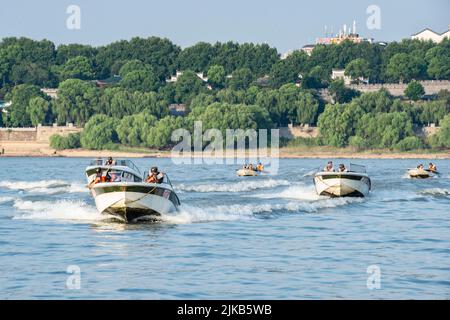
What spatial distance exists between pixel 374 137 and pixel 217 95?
30980mm

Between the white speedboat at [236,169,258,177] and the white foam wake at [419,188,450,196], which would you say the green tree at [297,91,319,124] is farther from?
the white foam wake at [419,188,450,196]

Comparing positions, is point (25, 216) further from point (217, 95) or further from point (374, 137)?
point (217, 95)

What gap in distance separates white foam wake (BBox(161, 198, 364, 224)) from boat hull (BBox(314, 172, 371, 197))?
2.18ft

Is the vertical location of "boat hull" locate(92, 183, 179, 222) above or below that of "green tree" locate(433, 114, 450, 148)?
above

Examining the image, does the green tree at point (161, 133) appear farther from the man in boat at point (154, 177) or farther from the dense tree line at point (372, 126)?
the man in boat at point (154, 177)

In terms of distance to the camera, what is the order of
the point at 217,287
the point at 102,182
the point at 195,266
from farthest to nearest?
the point at 102,182 → the point at 195,266 → the point at 217,287

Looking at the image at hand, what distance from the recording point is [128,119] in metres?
179

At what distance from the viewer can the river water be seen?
29.3 m

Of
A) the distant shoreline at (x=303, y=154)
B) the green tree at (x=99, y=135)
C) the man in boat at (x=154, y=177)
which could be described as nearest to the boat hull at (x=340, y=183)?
the man in boat at (x=154, y=177)

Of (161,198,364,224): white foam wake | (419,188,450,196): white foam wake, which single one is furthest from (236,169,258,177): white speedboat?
(161,198,364,224): white foam wake

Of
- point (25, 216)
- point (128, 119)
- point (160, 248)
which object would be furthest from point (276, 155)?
point (160, 248)

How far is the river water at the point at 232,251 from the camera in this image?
29.3 metres

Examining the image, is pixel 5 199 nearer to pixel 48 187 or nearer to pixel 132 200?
pixel 48 187

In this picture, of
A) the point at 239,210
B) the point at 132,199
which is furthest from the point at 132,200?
the point at 239,210
